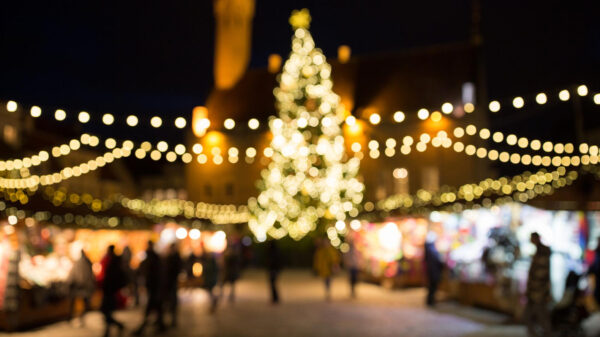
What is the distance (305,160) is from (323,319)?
14.9m

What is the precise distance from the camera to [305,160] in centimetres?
2780

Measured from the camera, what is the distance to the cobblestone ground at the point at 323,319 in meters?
11.6

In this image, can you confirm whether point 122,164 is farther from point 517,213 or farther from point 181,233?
point 517,213

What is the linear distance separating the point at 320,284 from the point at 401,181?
44.2 feet

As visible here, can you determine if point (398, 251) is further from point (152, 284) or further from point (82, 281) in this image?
point (152, 284)

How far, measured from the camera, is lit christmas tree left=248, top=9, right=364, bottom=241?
90.1ft

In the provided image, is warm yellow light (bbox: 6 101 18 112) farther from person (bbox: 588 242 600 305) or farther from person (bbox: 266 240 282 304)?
person (bbox: 588 242 600 305)

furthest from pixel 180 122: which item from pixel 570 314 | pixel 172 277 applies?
pixel 570 314

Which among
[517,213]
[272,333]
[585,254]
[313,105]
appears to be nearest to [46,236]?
[272,333]

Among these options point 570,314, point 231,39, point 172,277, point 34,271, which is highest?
point 231,39

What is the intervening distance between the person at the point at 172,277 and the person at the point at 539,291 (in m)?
6.39

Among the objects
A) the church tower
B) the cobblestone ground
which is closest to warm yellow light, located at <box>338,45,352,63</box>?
the church tower

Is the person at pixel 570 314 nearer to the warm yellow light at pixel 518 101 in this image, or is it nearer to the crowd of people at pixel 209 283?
the crowd of people at pixel 209 283

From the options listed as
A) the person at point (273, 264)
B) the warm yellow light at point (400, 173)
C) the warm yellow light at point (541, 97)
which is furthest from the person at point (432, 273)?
the warm yellow light at point (400, 173)
